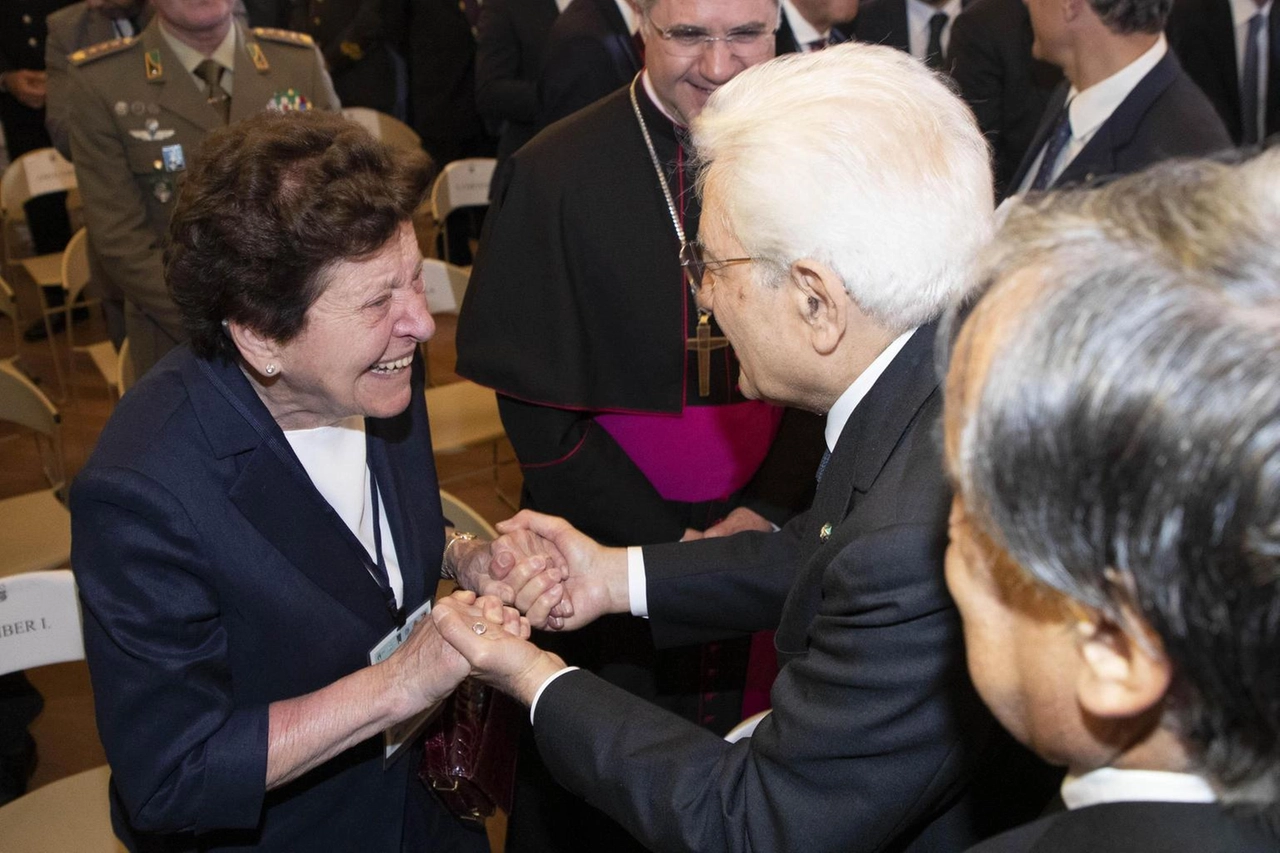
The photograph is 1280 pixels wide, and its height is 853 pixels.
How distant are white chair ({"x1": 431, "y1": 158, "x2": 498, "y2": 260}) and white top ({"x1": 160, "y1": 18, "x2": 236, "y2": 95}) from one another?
158 cm

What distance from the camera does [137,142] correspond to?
13.9 ft

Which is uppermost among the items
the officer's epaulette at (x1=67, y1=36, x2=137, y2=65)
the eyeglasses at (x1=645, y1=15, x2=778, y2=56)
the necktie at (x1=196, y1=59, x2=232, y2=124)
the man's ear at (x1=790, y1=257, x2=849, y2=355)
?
the eyeglasses at (x1=645, y1=15, x2=778, y2=56)

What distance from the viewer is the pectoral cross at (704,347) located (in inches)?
112

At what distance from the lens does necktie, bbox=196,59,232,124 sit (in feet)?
14.2

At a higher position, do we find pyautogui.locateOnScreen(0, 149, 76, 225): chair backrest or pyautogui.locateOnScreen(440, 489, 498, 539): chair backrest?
pyautogui.locateOnScreen(440, 489, 498, 539): chair backrest

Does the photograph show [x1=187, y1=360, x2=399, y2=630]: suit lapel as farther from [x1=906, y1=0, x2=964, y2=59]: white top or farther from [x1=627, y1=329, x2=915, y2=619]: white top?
[x1=906, y1=0, x2=964, y2=59]: white top

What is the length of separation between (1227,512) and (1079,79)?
3501mm

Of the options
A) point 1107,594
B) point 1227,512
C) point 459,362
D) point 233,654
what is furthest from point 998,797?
point 459,362

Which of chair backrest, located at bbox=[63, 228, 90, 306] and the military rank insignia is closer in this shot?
the military rank insignia

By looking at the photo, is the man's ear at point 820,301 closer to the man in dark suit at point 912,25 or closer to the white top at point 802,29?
the white top at point 802,29

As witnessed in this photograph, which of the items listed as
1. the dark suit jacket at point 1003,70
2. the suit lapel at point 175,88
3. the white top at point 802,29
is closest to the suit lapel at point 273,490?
the suit lapel at point 175,88

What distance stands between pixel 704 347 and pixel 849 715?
147 cm

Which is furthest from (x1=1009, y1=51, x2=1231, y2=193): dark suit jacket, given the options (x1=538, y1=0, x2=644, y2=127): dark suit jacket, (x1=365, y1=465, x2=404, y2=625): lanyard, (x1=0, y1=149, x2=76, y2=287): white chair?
(x1=0, y1=149, x2=76, y2=287): white chair

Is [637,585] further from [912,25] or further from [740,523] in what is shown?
[912,25]
